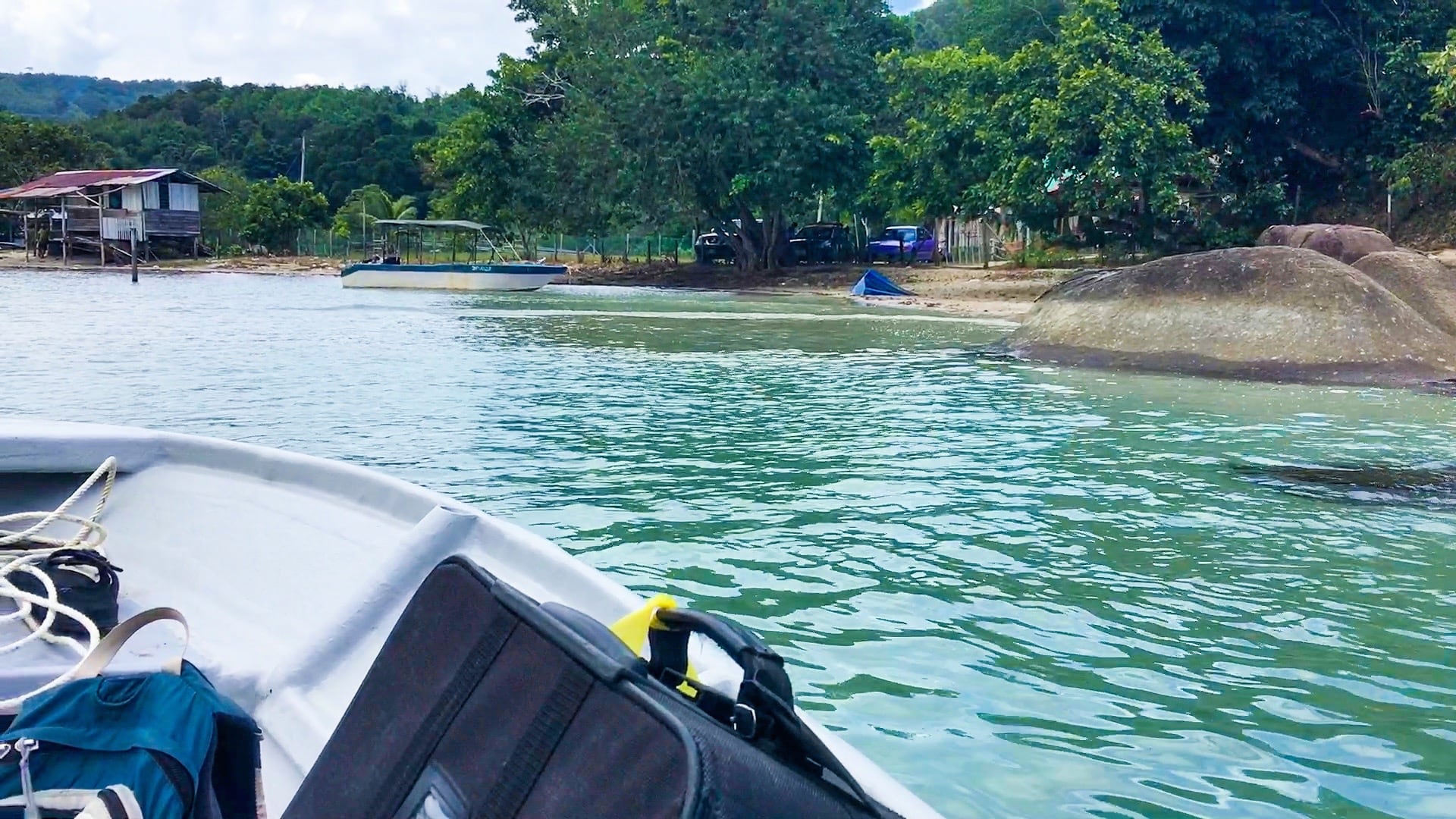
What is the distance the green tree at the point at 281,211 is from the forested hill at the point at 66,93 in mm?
72804

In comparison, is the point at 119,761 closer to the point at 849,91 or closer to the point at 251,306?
the point at 251,306

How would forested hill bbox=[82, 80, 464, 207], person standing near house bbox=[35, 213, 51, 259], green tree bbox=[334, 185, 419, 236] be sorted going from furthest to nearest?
1. forested hill bbox=[82, 80, 464, 207]
2. green tree bbox=[334, 185, 419, 236]
3. person standing near house bbox=[35, 213, 51, 259]

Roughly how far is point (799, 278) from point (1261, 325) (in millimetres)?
22189

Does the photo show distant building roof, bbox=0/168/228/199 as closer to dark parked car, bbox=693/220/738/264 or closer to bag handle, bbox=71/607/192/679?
dark parked car, bbox=693/220/738/264

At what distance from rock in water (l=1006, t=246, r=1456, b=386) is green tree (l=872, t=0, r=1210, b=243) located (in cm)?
1197

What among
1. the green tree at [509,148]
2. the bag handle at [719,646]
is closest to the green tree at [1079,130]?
the green tree at [509,148]

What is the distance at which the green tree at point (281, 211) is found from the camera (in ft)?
167

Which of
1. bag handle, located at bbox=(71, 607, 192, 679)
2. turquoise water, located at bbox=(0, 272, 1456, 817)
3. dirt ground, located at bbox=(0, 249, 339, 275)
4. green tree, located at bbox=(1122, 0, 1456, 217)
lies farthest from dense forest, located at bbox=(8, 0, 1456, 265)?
bag handle, located at bbox=(71, 607, 192, 679)

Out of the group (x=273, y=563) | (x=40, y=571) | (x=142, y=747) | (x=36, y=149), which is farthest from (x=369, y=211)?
(x=142, y=747)

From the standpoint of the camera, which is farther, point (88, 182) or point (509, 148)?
point (88, 182)

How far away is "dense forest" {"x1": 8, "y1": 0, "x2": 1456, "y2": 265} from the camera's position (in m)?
25.6

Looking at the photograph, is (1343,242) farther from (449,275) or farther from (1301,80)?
(449,275)

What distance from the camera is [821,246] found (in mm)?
39156

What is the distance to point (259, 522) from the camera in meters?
3.34
